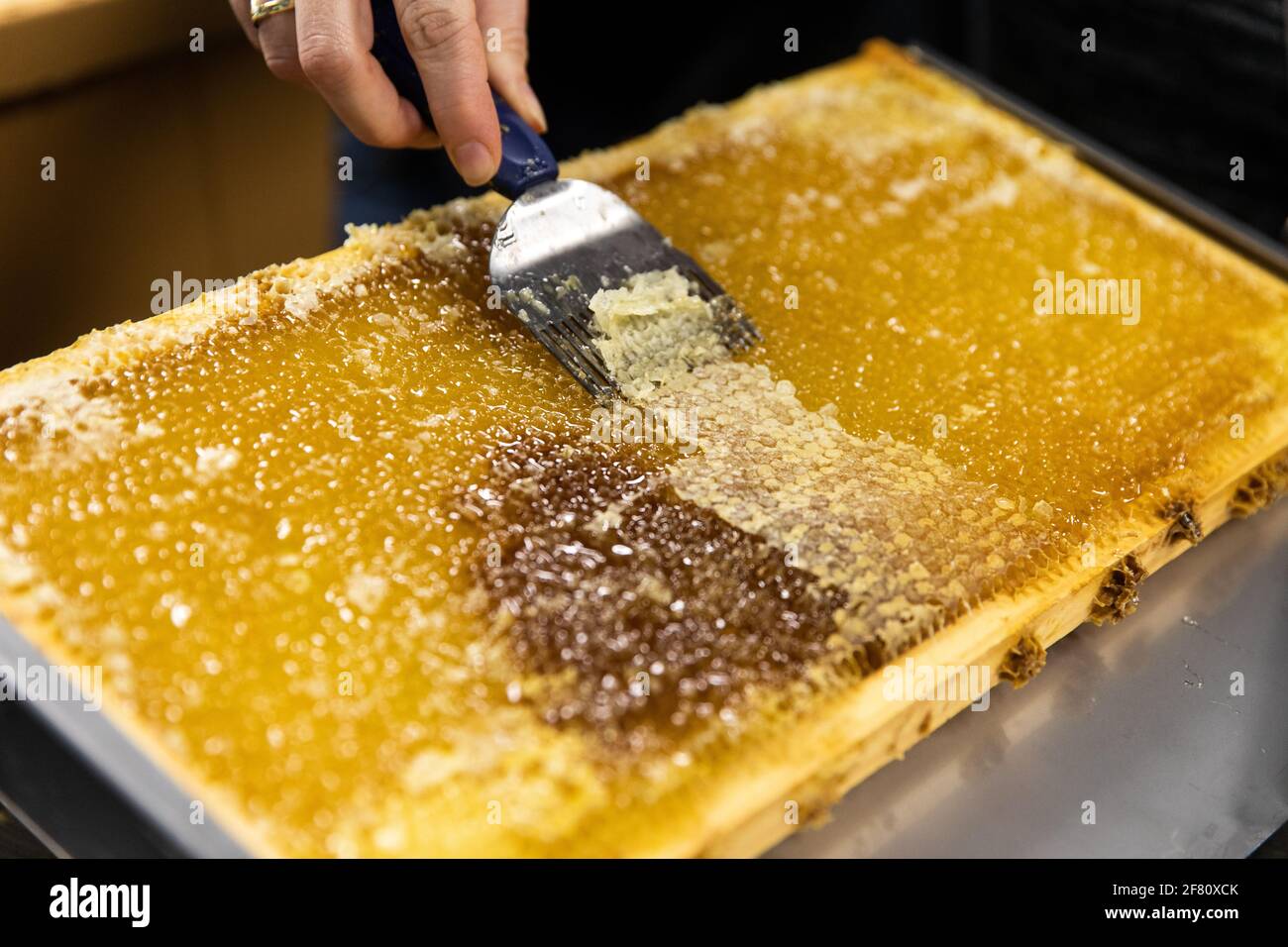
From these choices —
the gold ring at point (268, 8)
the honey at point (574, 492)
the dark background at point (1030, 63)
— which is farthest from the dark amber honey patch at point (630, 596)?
the dark background at point (1030, 63)

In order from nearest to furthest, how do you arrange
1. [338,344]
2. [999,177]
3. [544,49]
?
[338,344], [999,177], [544,49]

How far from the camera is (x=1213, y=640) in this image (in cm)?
152

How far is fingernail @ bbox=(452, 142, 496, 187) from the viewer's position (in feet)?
5.19

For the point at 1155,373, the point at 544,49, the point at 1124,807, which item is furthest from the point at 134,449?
the point at 544,49

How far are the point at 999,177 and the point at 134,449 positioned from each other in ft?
4.90

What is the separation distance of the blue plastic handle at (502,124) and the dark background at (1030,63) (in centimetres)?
117

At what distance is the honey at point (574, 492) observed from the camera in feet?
3.79

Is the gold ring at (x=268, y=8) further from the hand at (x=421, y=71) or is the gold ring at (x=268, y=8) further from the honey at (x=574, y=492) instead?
the honey at (x=574, y=492)

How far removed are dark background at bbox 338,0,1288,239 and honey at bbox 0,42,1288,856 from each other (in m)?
0.55

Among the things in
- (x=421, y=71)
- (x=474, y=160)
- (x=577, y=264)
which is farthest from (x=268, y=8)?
(x=577, y=264)

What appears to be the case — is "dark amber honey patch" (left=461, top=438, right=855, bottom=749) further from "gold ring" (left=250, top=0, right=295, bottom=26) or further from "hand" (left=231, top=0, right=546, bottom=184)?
"gold ring" (left=250, top=0, right=295, bottom=26)

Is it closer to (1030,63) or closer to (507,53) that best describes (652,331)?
(507,53)

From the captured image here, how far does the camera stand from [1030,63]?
2623mm
